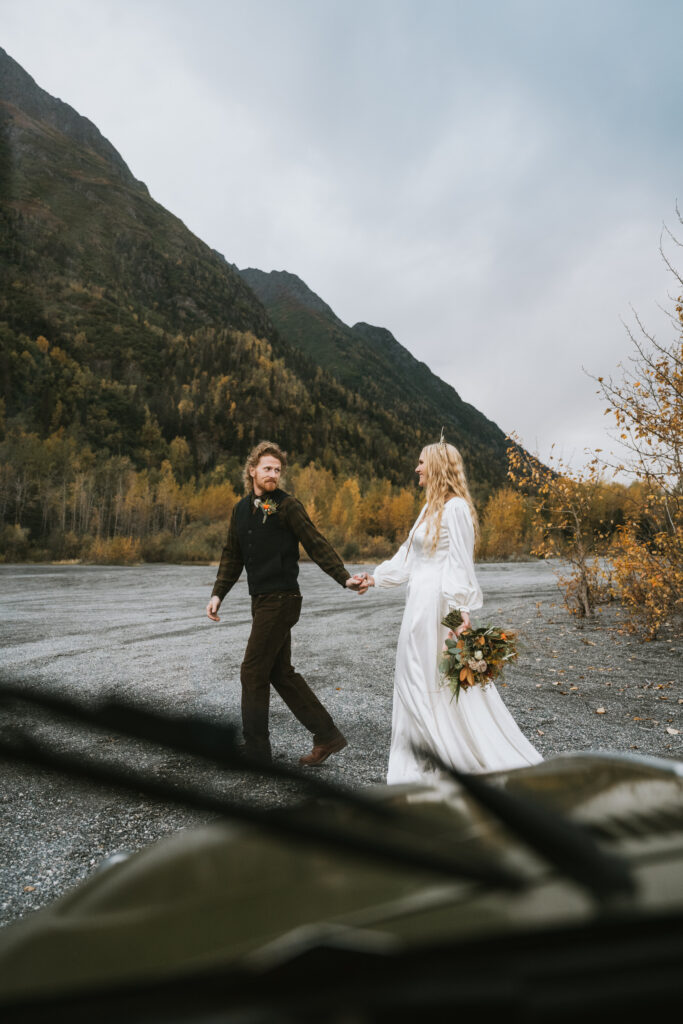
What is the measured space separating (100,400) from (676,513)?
3329 inches

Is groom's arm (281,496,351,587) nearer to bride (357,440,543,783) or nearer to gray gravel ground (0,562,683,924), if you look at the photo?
bride (357,440,543,783)

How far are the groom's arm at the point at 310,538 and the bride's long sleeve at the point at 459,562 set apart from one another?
853 mm

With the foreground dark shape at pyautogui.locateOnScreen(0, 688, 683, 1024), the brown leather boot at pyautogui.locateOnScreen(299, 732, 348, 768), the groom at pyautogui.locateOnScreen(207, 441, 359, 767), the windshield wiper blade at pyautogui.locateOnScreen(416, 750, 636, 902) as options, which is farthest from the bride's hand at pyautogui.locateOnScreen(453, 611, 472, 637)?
the windshield wiper blade at pyautogui.locateOnScreen(416, 750, 636, 902)

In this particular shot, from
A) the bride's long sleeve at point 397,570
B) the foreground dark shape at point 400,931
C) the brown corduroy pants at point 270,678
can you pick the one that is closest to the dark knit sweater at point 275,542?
the brown corduroy pants at point 270,678

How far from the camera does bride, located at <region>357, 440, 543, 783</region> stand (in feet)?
11.7

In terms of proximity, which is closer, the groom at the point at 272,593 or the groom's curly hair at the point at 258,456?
the groom at the point at 272,593

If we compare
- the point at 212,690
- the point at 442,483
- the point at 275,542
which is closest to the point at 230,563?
Result: the point at 275,542

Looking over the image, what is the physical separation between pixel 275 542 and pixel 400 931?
380 centimetres

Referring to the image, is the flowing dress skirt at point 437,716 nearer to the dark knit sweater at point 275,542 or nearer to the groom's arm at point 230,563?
the dark knit sweater at point 275,542

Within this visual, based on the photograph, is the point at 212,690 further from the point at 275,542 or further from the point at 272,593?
the point at 275,542

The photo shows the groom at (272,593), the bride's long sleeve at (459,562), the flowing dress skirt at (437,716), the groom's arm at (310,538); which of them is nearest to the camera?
the flowing dress skirt at (437,716)

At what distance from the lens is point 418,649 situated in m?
3.85

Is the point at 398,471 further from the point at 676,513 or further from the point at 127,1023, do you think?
the point at 127,1023

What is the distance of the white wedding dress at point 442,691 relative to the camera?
356cm
